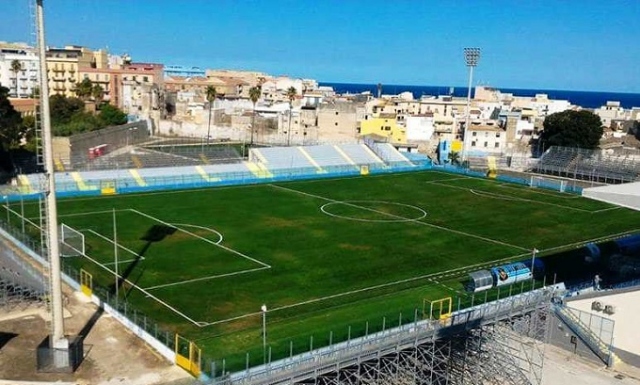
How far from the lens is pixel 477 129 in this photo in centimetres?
9638

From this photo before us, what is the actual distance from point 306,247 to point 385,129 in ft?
201

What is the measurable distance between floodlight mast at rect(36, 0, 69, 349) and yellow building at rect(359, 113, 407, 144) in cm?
8225

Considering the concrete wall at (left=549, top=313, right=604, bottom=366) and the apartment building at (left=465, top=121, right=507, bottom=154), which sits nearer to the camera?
the concrete wall at (left=549, top=313, right=604, bottom=366)

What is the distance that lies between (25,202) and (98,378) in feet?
121

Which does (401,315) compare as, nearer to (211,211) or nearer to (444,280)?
Answer: (444,280)

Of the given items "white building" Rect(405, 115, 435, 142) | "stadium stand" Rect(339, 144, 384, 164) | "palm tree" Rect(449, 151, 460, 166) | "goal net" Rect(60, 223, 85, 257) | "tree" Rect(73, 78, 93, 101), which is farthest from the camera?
"tree" Rect(73, 78, 93, 101)

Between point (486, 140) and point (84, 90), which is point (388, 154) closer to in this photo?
point (486, 140)

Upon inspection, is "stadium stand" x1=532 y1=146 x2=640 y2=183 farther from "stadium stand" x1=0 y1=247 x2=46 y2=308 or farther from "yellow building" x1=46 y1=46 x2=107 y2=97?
"yellow building" x1=46 y1=46 x2=107 y2=97

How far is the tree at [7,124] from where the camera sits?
66.2m

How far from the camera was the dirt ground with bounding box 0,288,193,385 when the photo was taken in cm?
2027

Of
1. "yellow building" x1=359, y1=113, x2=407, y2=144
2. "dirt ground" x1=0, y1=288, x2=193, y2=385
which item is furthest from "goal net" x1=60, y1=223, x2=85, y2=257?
"yellow building" x1=359, y1=113, x2=407, y2=144

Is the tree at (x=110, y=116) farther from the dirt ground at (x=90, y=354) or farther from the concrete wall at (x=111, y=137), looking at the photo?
the dirt ground at (x=90, y=354)

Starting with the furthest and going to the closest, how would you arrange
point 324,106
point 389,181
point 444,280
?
point 324,106 → point 389,181 → point 444,280

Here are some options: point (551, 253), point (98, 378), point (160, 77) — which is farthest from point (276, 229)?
point (160, 77)
